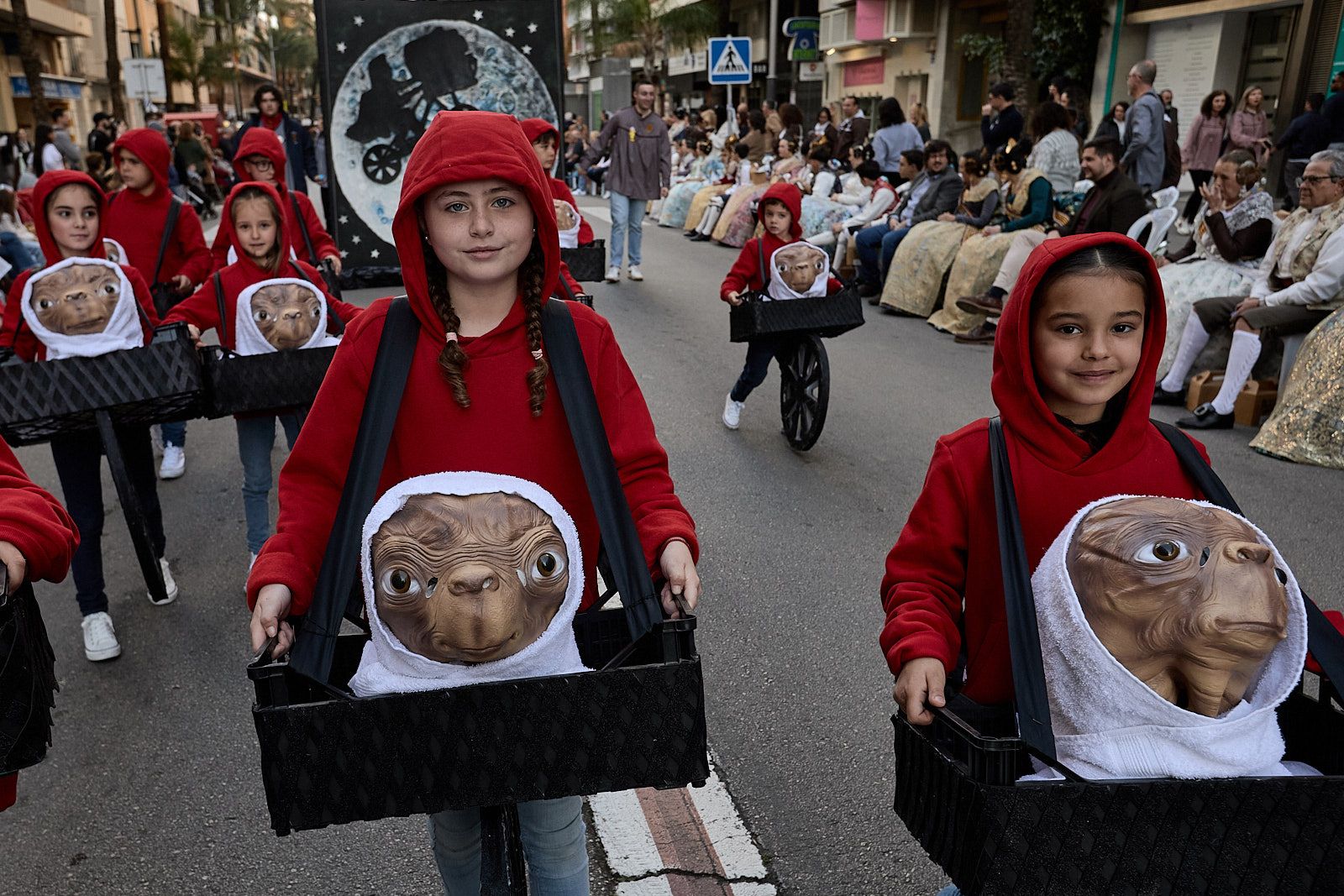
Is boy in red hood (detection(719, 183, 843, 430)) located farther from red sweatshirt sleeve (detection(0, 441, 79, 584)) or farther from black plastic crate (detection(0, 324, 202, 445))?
red sweatshirt sleeve (detection(0, 441, 79, 584))

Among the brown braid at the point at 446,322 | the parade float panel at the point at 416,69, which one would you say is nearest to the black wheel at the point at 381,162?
the parade float panel at the point at 416,69

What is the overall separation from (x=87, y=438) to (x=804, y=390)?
13.1 feet

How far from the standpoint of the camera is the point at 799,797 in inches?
132

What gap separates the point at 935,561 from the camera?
2199 millimetres

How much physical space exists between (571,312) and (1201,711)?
1347 millimetres

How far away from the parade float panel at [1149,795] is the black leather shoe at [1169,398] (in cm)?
669

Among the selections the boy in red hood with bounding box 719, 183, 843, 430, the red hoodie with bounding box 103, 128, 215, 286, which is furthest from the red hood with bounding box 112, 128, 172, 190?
the boy in red hood with bounding box 719, 183, 843, 430

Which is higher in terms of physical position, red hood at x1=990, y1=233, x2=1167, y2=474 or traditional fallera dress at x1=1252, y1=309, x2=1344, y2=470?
red hood at x1=990, y1=233, x2=1167, y2=474

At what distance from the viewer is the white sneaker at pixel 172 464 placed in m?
6.68

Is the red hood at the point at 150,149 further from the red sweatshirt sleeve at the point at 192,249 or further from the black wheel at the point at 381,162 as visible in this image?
the black wheel at the point at 381,162

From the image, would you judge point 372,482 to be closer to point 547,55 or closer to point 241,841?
point 241,841

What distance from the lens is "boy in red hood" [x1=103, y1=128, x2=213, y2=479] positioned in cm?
603

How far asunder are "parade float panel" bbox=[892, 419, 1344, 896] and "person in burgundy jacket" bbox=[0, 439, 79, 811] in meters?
1.58

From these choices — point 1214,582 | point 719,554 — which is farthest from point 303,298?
point 1214,582
